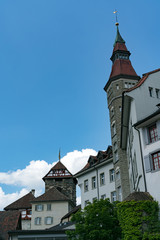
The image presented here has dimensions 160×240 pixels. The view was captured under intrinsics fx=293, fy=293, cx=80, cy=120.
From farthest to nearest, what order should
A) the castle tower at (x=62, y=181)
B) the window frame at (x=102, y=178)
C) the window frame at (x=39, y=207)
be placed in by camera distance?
1. the castle tower at (x=62, y=181)
2. the window frame at (x=39, y=207)
3. the window frame at (x=102, y=178)

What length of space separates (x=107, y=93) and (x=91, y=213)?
2122cm

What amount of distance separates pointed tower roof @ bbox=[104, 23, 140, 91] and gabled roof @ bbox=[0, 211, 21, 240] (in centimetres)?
2712

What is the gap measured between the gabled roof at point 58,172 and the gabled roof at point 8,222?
24741 millimetres

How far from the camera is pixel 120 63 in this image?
129 ft

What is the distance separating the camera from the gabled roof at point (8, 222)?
46516 millimetres

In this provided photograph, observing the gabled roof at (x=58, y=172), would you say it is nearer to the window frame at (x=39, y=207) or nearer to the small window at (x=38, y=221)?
the window frame at (x=39, y=207)

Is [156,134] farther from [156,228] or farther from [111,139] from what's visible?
[111,139]

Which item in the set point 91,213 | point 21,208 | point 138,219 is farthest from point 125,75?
point 21,208

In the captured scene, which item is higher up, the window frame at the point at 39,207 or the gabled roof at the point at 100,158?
the gabled roof at the point at 100,158

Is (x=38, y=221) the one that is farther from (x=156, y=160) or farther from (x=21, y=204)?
(x=156, y=160)

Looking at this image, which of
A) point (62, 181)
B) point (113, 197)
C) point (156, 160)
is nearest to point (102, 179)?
point (113, 197)

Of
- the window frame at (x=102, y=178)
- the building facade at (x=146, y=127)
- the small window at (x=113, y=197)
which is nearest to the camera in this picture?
the building facade at (x=146, y=127)

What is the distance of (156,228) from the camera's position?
16344 mm

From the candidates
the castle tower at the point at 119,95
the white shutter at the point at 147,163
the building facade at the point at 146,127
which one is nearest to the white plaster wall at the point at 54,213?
the castle tower at the point at 119,95
